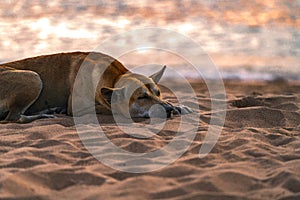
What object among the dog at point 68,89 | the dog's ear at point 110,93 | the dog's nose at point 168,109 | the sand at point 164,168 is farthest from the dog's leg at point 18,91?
the dog's nose at point 168,109

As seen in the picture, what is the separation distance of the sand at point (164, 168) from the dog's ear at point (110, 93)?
0.22 m

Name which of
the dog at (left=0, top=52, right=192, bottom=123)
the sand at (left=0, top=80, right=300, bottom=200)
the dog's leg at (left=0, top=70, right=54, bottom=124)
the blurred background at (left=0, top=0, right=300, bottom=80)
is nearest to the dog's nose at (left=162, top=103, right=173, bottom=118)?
the dog at (left=0, top=52, right=192, bottom=123)

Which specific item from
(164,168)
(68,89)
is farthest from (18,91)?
(164,168)

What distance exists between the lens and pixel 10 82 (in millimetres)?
6113

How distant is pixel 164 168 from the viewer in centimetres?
421

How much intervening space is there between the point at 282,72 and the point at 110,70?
4595mm

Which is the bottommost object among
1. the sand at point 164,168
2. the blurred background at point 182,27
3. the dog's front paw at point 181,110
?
the sand at point 164,168

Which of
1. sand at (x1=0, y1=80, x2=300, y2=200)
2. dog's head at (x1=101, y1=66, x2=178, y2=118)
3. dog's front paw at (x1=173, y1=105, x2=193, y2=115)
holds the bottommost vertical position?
sand at (x1=0, y1=80, x2=300, y2=200)

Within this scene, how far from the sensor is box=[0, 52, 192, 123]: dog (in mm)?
6055

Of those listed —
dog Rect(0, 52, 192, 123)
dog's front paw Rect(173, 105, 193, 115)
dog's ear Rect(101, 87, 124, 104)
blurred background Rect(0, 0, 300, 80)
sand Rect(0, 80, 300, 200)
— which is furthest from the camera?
blurred background Rect(0, 0, 300, 80)

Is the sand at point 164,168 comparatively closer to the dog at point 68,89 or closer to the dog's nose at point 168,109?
the dog's nose at point 168,109

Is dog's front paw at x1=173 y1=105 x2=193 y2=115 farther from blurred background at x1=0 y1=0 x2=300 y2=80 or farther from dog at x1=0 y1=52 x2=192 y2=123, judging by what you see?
blurred background at x1=0 y1=0 x2=300 y2=80

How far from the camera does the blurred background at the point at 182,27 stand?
10.6m

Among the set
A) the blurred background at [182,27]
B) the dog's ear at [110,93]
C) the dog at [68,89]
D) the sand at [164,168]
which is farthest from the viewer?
the blurred background at [182,27]
